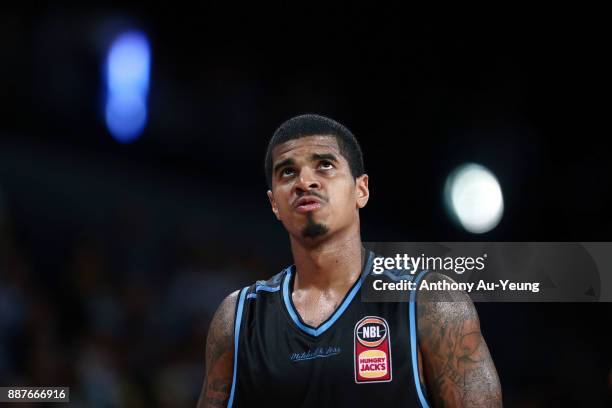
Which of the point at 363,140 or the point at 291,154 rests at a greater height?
the point at 363,140

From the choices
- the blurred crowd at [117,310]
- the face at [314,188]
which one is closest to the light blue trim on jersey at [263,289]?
the face at [314,188]

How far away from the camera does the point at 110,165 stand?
18.9 ft

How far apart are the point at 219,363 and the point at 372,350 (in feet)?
2.06

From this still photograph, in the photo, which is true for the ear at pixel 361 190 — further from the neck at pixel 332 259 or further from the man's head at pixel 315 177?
the neck at pixel 332 259

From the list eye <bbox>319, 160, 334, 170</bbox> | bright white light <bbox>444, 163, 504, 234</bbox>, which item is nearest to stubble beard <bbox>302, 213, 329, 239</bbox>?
eye <bbox>319, 160, 334, 170</bbox>

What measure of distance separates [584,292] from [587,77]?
2.32 m

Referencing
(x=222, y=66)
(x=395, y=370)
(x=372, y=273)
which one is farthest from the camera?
(x=222, y=66)

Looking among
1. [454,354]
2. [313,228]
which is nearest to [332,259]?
[313,228]

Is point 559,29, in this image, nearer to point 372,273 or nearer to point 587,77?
point 587,77

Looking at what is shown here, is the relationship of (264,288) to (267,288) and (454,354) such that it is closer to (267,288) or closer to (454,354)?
(267,288)

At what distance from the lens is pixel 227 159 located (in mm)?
6008

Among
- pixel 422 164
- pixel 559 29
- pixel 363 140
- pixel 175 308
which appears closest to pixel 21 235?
pixel 175 308

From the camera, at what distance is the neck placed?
9.73 feet

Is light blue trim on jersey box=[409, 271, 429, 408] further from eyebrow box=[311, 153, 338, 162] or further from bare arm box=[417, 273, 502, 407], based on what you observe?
eyebrow box=[311, 153, 338, 162]
